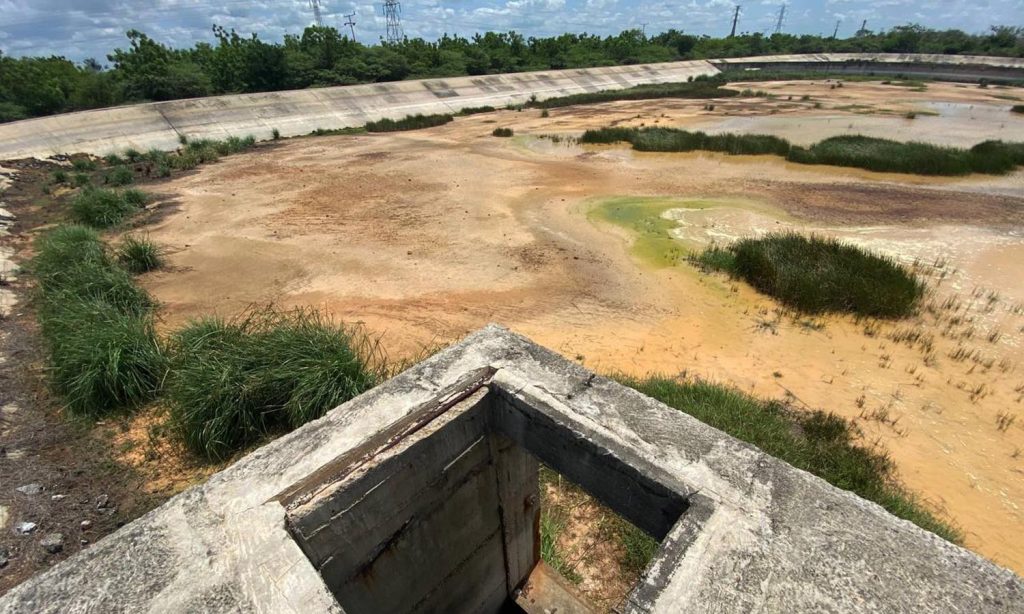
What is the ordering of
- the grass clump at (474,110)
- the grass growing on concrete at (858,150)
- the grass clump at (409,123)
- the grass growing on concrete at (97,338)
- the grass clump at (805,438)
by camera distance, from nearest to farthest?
the grass clump at (805,438) < the grass growing on concrete at (97,338) < the grass growing on concrete at (858,150) < the grass clump at (409,123) < the grass clump at (474,110)

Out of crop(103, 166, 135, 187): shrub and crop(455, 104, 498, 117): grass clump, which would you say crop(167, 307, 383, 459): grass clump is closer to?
crop(103, 166, 135, 187): shrub

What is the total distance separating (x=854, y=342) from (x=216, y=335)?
897cm

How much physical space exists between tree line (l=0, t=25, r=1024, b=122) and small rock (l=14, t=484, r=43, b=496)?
90.7 ft

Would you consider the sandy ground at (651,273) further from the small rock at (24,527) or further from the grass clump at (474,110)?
the grass clump at (474,110)

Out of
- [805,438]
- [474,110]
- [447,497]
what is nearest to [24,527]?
[447,497]

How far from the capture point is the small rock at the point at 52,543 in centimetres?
374

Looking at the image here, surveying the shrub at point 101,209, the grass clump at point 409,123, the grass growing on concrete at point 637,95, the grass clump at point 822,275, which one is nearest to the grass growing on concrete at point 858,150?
the grass clump at point 822,275

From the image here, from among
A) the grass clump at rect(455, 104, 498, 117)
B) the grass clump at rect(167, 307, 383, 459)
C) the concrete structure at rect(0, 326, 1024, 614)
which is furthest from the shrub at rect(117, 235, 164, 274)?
the grass clump at rect(455, 104, 498, 117)

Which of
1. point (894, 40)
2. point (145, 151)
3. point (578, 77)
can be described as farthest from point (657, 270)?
point (894, 40)

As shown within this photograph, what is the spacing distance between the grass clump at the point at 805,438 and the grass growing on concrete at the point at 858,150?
14855 mm

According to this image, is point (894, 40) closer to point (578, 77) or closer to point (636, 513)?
point (578, 77)

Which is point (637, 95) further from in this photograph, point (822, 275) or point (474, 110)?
point (822, 275)

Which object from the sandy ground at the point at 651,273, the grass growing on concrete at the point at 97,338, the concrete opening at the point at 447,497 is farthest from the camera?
the sandy ground at the point at 651,273

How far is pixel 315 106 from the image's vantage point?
28.7 m
